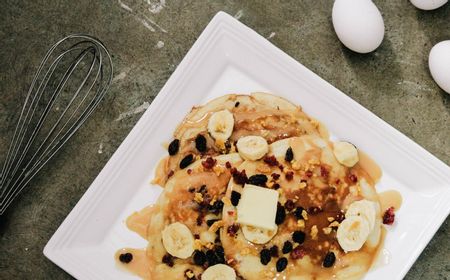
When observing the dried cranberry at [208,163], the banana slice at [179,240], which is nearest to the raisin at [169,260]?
the banana slice at [179,240]

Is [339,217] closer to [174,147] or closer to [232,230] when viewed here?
[232,230]

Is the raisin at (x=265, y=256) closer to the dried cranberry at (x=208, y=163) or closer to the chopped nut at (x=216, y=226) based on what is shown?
the chopped nut at (x=216, y=226)

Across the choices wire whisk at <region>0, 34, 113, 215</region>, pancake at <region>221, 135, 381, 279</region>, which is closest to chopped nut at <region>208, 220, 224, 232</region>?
pancake at <region>221, 135, 381, 279</region>

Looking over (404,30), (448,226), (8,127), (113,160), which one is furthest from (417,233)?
(8,127)

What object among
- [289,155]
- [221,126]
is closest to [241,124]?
[221,126]

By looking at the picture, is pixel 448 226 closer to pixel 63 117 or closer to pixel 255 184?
pixel 255 184

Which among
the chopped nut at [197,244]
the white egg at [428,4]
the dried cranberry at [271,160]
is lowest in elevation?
the chopped nut at [197,244]
